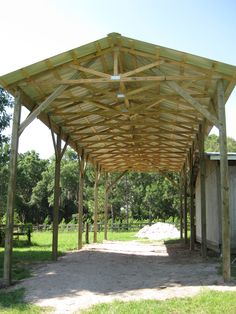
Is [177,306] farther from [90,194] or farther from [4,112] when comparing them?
[90,194]

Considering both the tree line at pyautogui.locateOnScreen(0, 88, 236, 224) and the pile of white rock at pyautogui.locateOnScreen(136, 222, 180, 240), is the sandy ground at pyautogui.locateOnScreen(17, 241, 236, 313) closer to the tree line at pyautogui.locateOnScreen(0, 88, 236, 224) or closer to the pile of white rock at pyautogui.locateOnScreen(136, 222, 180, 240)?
the pile of white rock at pyautogui.locateOnScreen(136, 222, 180, 240)

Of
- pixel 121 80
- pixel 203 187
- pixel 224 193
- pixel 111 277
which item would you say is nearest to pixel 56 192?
pixel 111 277

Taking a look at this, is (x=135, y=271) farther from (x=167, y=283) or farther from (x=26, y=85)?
(x=26, y=85)

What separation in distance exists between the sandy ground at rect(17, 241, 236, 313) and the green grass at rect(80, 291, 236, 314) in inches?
13.1

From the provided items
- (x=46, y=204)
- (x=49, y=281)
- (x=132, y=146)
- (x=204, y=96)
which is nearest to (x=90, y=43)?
(x=204, y=96)

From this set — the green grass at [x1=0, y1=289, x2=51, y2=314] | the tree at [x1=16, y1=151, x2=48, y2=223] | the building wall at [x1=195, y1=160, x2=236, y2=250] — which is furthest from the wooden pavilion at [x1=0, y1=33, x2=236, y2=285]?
the tree at [x1=16, y1=151, x2=48, y2=223]

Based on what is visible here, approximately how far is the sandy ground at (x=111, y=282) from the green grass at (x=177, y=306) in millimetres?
333

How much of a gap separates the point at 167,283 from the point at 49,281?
2420 mm

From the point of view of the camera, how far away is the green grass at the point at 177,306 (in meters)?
5.63

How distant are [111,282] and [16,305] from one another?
236 cm

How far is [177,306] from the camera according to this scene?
5.88 meters

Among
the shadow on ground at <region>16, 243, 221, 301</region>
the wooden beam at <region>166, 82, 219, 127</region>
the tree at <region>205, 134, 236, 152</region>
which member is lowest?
the shadow on ground at <region>16, 243, 221, 301</region>

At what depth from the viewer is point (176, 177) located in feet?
145

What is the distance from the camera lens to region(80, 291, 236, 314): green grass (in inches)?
222
